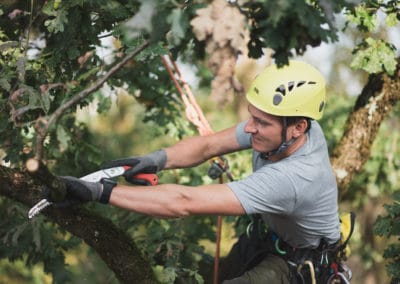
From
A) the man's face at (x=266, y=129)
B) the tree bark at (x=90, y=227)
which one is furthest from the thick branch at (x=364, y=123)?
the tree bark at (x=90, y=227)

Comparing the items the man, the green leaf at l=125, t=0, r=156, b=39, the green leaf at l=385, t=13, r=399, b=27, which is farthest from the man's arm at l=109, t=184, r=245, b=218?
the green leaf at l=385, t=13, r=399, b=27

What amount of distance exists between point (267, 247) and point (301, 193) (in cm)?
79

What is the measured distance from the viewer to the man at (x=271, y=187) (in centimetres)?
349

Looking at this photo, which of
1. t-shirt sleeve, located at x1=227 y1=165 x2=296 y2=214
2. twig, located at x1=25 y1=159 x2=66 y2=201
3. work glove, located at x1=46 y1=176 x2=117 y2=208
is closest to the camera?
twig, located at x1=25 y1=159 x2=66 y2=201

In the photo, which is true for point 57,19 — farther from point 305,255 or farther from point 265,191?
point 305,255

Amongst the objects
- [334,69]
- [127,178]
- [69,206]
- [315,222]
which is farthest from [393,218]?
[334,69]

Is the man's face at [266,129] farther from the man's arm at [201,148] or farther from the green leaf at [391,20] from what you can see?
the green leaf at [391,20]

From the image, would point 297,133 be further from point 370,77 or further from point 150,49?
point 370,77

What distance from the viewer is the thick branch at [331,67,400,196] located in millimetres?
5344

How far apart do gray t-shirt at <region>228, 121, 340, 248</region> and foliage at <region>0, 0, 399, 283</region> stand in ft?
2.40

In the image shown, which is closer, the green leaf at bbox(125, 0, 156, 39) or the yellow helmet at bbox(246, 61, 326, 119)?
the green leaf at bbox(125, 0, 156, 39)

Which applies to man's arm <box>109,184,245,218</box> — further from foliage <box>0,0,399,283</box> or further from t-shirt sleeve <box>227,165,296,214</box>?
foliage <box>0,0,399,283</box>

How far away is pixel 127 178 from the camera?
384 cm

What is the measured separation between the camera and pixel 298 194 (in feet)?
12.4
